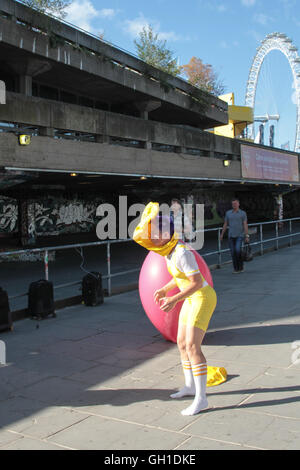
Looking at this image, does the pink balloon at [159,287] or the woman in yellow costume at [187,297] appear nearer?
the woman in yellow costume at [187,297]

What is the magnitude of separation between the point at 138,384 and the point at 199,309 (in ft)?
3.82

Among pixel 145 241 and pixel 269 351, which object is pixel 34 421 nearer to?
pixel 145 241

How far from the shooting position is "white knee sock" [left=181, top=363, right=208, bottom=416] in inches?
151

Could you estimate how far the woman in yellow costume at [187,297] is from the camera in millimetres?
4008

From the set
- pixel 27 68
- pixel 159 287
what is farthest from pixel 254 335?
pixel 27 68

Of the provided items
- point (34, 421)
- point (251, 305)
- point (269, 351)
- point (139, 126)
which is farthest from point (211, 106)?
point (34, 421)

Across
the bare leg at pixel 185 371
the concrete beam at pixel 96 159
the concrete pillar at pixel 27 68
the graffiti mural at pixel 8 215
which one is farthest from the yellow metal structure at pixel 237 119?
the bare leg at pixel 185 371

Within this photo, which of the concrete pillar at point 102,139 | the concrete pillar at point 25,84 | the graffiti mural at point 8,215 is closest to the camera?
the concrete pillar at point 25,84

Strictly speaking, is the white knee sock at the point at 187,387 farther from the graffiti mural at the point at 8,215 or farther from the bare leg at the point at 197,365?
the graffiti mural at the point at 8,215

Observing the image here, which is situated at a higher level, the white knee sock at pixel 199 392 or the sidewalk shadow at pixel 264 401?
the white knee sock at pixel 199 392

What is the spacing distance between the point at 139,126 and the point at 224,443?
534 inches

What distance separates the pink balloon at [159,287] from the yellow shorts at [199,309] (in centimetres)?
151

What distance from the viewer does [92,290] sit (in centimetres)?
870

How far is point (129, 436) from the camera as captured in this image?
3432 mm
